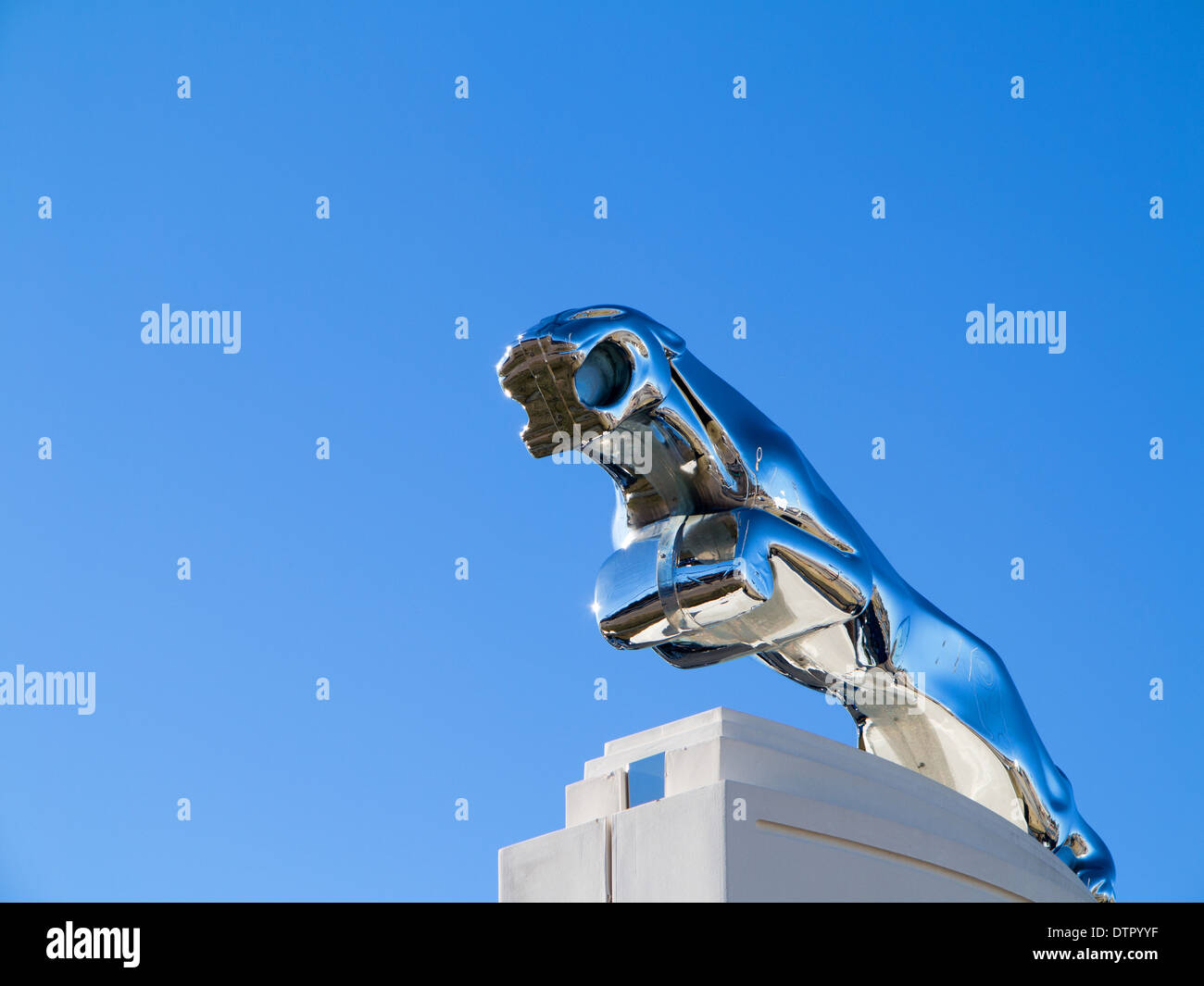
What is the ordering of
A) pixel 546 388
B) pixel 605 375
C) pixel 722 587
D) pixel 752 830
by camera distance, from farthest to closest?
pixel 722 587 → pixel 605 375 → pixel 546 388 → pixel 752 830

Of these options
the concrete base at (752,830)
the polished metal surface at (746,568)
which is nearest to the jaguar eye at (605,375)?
the polished metal surface at (746,568)

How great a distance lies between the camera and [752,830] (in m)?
5.43

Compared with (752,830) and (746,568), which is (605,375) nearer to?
(746,568)

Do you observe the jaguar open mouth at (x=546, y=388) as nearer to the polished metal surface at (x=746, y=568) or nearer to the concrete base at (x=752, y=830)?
the polished metal surface at (x=746, y=568)

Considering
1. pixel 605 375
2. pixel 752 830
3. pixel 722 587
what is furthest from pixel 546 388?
pixel 752 830

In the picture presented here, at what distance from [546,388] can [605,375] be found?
0.98ft

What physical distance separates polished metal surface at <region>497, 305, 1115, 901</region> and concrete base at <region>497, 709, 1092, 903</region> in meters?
0.80

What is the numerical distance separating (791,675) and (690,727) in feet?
5.00

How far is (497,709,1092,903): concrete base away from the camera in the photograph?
5.44 meters

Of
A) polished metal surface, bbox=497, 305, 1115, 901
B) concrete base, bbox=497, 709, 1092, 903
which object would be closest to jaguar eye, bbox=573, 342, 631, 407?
polished metal surface, bbox=497, 305, 1115, 901

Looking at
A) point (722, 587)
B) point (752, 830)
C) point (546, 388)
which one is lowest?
point (752, 830)
